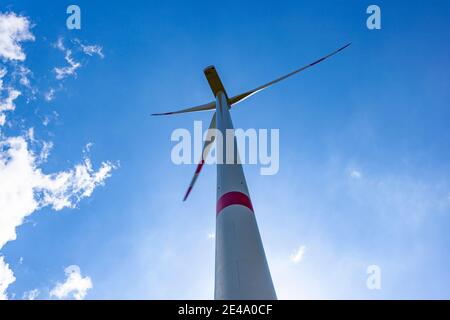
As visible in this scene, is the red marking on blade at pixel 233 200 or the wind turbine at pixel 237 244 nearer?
the wind turbine at pixel 237 244

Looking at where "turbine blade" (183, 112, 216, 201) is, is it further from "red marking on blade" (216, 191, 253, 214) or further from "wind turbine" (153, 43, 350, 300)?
"red marking on blade" (216, 191, 253, 214)

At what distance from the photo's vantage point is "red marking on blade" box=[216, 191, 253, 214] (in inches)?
352

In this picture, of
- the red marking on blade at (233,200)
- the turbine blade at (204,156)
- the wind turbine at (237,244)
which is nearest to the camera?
the wind turbine at (237,244)

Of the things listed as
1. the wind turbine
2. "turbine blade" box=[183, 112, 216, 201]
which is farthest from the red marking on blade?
"turbine blade" box=[183, 112, 216, 201]

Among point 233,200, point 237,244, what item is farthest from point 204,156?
point 237,244

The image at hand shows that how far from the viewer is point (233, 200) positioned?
29.4 ft

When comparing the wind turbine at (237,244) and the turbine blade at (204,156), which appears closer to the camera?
the wind turbine at (237,244)

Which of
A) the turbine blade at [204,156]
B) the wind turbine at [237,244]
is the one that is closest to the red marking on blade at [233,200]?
the wind turbine at [237,244]

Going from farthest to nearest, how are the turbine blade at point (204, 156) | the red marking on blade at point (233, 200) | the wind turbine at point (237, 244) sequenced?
the turbine blade at point (204, 156) → the red marking on blade at point (233, 200) → the wind turbine at point (237, 244)

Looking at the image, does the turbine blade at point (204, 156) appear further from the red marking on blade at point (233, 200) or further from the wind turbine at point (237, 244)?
the red marking on blade at point (233, 200)

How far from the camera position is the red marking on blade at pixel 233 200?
8.95m

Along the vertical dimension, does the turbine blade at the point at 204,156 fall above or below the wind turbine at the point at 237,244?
above
